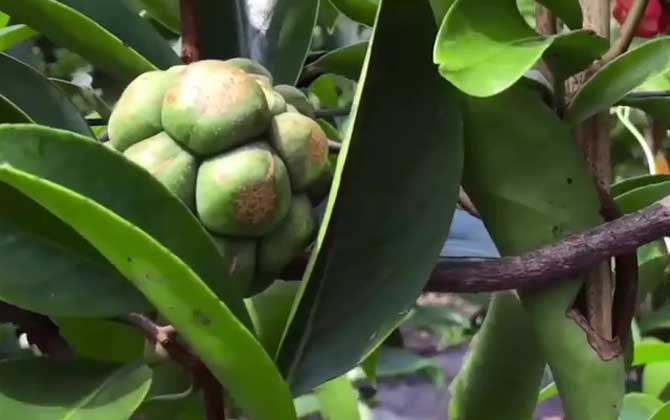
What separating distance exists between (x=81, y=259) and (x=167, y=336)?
0.20 feet

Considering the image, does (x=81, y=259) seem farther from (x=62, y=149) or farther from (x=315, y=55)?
(x=315, y=55)

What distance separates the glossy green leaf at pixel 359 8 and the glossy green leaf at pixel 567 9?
0.36 ft

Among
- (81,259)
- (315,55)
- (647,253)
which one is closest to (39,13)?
(81,259)

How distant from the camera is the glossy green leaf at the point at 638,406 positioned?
2.75 feet

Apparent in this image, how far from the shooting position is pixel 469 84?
1.26 ft

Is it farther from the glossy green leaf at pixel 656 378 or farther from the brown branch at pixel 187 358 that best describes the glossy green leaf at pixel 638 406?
the brown branch at pixel 187 358

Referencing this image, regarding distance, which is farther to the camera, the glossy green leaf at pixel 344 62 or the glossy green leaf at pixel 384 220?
the glossy green leaf at pixel 344 62

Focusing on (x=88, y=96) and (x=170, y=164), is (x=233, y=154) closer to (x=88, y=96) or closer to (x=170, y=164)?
(x=170, y=164)

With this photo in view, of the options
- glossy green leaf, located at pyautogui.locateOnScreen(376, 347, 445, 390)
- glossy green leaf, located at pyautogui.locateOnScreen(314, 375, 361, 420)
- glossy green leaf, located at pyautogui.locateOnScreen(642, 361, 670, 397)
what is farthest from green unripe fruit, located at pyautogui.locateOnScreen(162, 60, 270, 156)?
glossy green leaf, located at pyautogui.locateOnScreen(376, 347, 445, 390)

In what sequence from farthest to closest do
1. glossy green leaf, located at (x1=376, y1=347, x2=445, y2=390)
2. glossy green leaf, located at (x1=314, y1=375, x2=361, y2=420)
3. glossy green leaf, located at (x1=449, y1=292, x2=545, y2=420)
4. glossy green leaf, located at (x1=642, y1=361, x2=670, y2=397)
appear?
glossy green leaf, located at (x1=376, y1=347, x2=445, y2=390) → glossy green leaf, located at (x1=642, y1=361, x2=670, y2=397) → glossy green leaf, located at (x1=314, y1=375, x2=361, y2=420) → glossy green leaf, located at (x1=449, y1=292, x2=545, y2=420)

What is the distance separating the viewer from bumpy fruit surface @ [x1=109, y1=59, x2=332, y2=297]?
39 centimetres

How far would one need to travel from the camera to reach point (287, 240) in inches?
16.5

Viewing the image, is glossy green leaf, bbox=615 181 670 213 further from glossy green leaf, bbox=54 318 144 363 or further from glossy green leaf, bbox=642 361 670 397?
glossy green leaf, bbox=642 361 670 397

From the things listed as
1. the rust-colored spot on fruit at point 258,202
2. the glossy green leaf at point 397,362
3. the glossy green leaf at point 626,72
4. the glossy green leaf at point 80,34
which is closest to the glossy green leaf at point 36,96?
the glossy green leaf at point 80,34
